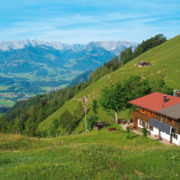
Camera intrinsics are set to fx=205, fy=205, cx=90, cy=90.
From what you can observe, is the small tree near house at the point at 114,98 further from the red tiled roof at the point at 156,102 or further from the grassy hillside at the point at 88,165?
the grassy hillside at the point at 88,165

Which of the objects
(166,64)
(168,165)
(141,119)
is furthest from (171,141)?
(166,64)

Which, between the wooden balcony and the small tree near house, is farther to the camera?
the small tree near house

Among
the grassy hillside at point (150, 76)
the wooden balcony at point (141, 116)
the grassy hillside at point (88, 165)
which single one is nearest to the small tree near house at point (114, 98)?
the wooden balcony at point (141, 116)

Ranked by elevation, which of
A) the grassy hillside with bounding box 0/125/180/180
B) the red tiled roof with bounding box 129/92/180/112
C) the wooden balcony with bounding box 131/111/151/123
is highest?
the red tiled roof with bounding box 129/92/180/112

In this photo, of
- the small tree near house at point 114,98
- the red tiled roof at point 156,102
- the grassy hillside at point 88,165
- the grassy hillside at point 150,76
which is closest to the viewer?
the grassy hillside at point 88,165

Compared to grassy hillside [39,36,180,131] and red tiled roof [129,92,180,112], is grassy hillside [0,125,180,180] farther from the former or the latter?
grassy hillside [39,36,180,131]

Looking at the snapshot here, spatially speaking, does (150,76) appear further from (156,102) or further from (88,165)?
(88,165)

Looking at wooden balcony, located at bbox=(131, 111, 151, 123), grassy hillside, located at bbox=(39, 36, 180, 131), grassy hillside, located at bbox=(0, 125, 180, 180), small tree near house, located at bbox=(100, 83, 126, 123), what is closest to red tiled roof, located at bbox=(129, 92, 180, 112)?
wooden balcony, located at bbox=(131, 111, 151, 123)

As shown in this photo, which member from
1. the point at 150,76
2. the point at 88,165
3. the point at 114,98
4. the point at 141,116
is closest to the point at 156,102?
the point at 141,116

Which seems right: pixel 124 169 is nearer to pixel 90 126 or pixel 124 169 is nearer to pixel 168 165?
pixel 168 165

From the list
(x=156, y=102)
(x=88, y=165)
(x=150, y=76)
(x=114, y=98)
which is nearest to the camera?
(x=88, y=165)

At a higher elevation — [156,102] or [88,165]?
[156,102]

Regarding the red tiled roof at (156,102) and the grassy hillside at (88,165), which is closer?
the grassy hillside at (88,165)

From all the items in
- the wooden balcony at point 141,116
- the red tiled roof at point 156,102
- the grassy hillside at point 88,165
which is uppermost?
the red tiled roof at point 156,102
